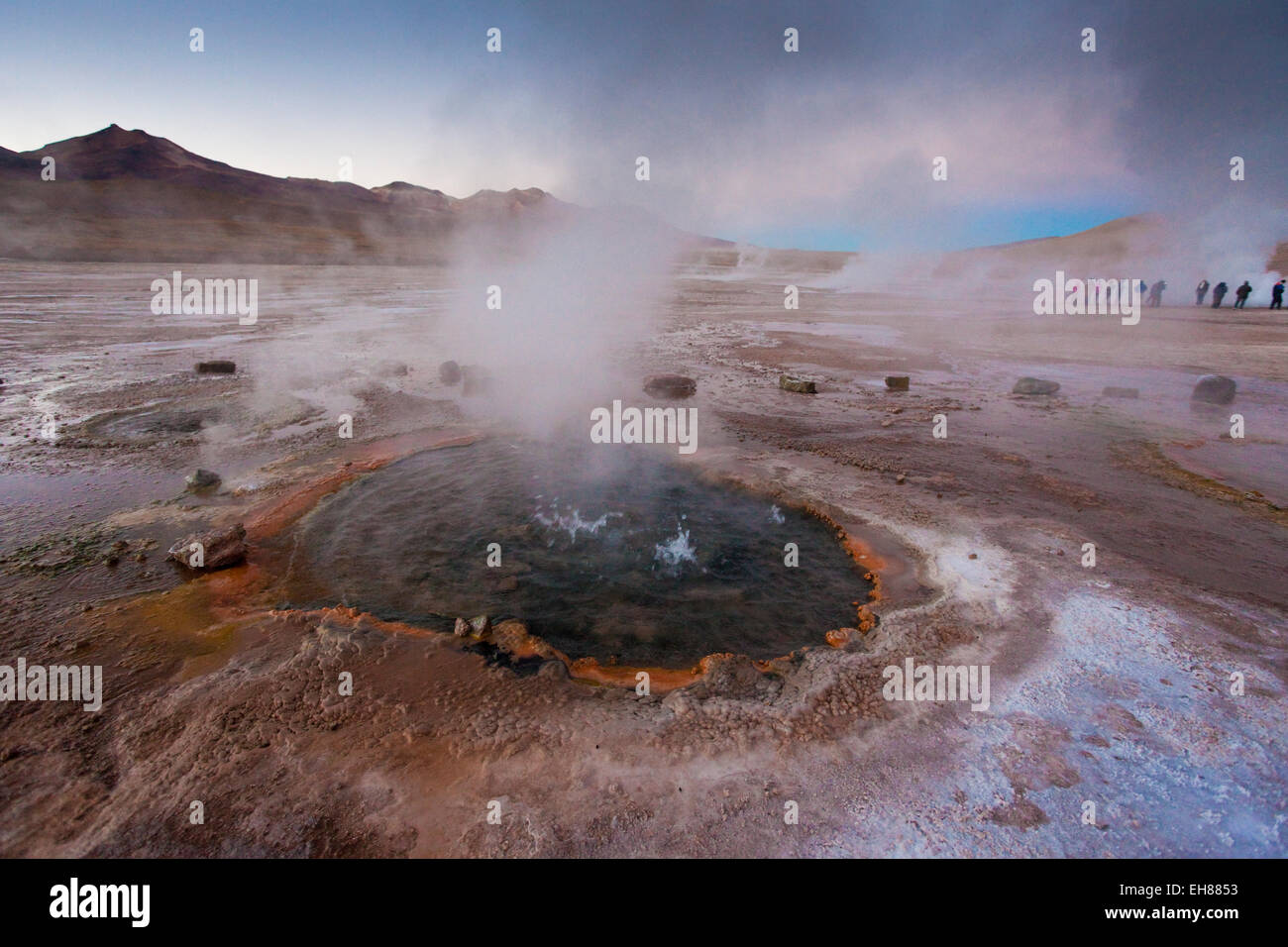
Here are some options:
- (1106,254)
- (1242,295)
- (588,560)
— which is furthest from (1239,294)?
(1106,254)

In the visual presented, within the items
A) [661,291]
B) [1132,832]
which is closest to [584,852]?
[1132,832]

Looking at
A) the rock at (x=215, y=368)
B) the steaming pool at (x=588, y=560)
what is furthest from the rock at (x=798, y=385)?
the rock at (x=215, y=368)

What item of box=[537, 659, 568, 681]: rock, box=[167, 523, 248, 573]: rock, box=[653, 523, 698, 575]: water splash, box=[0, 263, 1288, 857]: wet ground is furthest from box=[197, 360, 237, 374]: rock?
box=[537, 659, 568, 681]: rock

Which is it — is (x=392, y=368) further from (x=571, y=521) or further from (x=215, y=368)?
(x=571, y=521)

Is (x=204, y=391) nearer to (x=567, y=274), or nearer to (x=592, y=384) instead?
(x=592, y=384)

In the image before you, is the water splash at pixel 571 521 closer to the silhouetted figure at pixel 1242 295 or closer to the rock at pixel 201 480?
the rock at pixel 201 480

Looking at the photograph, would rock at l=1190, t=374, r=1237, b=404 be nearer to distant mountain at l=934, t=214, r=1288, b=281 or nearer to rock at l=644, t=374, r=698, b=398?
rock at l=644, t=374, r=698, b=398
